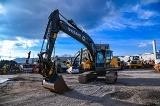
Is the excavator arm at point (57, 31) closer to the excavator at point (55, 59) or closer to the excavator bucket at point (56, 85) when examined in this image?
the excavator at point (55, 59)

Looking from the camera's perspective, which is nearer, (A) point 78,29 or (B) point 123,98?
(B) point 123,98

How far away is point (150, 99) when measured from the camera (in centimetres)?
1038

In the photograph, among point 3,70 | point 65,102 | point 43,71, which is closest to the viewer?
point 65,102

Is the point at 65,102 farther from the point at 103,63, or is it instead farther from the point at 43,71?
the point at 103,63

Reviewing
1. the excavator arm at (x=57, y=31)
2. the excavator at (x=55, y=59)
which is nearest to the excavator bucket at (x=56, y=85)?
the excavator at (x=55, y=59)

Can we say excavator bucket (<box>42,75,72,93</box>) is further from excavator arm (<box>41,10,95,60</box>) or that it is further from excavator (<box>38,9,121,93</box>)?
excavator arm (<box>41,10,95,60</box>)

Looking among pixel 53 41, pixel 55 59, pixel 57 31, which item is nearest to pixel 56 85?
pixel 55 59

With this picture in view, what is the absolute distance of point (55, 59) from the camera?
12.0m

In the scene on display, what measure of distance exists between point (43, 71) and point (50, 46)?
1.75 m

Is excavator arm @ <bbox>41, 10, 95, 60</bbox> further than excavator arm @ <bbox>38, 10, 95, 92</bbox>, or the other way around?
excavator arm @ <bbox>41, 10, 95, 60</bbox>

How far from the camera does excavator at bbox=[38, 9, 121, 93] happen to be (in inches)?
463

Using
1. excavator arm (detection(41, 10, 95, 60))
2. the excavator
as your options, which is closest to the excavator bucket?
the excavator

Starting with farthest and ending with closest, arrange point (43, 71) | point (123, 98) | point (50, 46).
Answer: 1. point (50, 46)
2. point (43, 71)
3. point (123, 98)

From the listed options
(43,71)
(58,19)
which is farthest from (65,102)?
(58,19)
